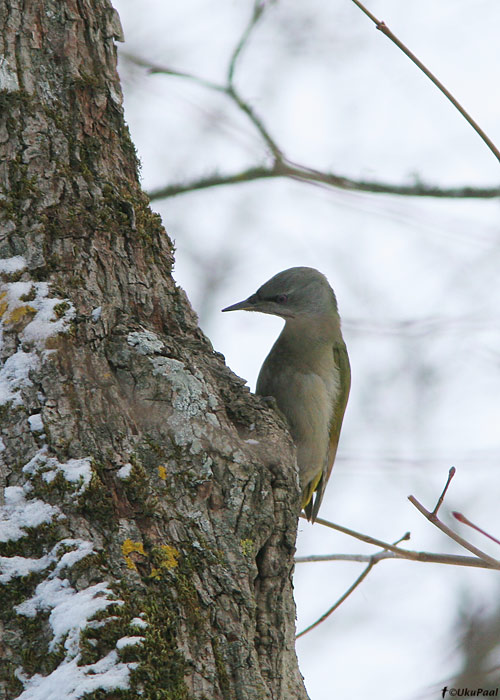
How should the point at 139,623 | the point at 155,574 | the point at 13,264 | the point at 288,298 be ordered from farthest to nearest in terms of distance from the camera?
the point at 288,298 → the point at 13,264 → the point at 155,574 → the point at 139,623

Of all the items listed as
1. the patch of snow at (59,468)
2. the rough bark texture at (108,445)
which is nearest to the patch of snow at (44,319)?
the rough bark texture at (108,445)

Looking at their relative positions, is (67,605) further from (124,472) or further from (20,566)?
(124,472)

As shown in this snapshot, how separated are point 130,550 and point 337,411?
2795 mm

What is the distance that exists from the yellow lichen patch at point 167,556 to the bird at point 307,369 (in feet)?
7.61

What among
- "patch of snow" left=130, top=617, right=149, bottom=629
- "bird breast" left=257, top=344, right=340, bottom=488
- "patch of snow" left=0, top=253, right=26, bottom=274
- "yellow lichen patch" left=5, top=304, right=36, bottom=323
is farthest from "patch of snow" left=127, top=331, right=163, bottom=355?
"bird breast" left=257, top=344, right=340, bottom=488

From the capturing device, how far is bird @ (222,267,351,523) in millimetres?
4293

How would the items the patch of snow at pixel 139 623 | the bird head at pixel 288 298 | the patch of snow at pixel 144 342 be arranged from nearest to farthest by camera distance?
the patch of snow at pixel 139 623, the patch of snow at pixel 144 342, the bird head at pixel 288 298

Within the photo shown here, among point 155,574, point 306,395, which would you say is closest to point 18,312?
point 155,574

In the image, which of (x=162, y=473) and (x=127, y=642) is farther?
(x=162, y=473)

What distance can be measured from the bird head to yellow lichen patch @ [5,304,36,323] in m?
2.18

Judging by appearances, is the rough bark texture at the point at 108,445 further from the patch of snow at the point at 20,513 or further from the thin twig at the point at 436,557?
the thin twig at the point at 436,557

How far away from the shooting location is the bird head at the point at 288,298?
4555mm

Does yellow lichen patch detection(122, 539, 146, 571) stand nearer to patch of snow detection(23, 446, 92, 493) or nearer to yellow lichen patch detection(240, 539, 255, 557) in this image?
patch of snow detection(23, 446, 92, 493)

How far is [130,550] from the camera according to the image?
6.34 ft
